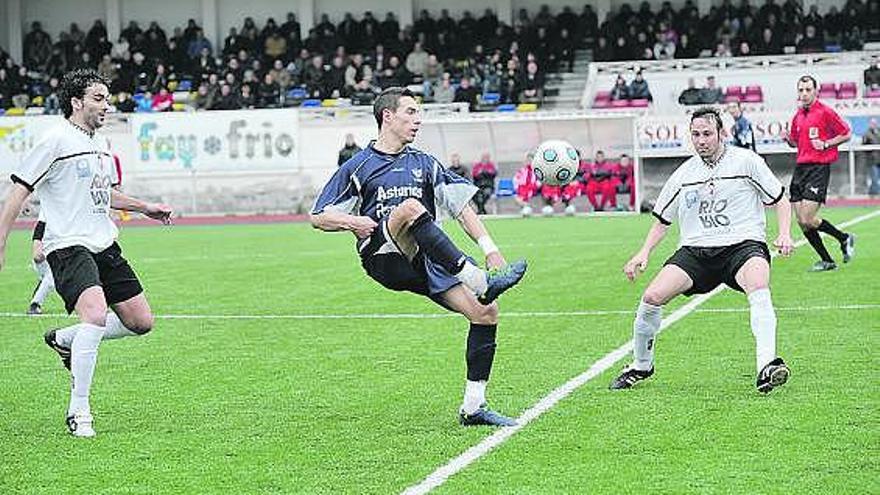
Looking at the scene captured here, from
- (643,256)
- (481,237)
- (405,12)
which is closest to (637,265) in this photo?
(643,256)

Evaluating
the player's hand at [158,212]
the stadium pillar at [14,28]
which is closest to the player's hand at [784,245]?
the player's hand at [158,212]

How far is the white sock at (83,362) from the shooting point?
8484mm

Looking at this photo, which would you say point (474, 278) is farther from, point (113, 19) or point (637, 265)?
point (113, 19)

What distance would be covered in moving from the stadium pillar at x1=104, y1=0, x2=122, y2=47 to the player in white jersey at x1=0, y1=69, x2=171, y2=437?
43.5 m

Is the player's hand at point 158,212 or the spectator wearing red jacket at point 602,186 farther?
the spectator wearing red jacket at point 602,186

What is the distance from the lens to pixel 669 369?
1023cm

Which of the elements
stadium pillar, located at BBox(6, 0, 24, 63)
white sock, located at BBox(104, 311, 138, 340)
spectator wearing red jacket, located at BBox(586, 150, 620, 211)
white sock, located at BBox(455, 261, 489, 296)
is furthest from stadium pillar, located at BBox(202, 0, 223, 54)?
white sock, located at BBox(455, 261, 489, 296)

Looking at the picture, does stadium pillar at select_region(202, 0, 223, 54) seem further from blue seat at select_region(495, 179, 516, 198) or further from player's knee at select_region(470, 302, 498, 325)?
player's knee at select_region(470, 302, 498, 325)

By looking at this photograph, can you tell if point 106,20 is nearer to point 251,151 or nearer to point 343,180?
point 251,151

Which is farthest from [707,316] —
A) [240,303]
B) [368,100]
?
[368,100]

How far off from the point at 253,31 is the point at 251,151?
12.7 m

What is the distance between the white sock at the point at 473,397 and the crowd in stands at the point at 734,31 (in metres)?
32.7

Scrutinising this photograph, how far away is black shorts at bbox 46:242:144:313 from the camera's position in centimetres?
855

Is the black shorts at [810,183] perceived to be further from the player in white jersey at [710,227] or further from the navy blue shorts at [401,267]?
the navy blue shorts at [401,267]
